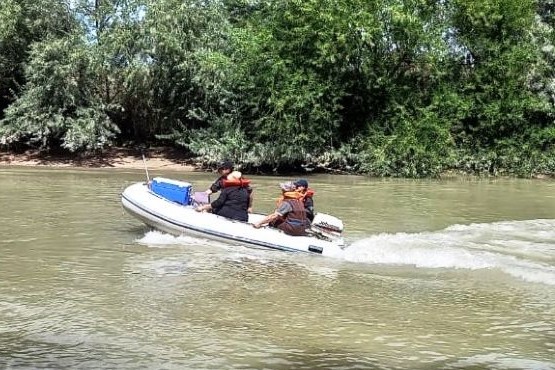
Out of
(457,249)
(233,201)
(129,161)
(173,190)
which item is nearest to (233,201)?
(233,201)

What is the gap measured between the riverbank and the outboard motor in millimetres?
15530

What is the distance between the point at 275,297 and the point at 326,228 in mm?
2944

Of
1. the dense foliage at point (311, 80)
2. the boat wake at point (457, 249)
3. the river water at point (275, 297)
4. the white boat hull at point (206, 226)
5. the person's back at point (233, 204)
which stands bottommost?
the river water at point (275, 297)

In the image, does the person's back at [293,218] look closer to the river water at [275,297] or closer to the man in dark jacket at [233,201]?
the river water at [275,297]

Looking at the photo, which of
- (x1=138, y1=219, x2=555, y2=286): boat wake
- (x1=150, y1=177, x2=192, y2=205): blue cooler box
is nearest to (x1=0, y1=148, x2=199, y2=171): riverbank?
(x1=150, y1=177, x2=192, y2=205): blue cooler box

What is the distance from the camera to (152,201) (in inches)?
424

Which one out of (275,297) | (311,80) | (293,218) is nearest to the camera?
(275,297)

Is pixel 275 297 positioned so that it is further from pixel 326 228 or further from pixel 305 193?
pixel 305 193

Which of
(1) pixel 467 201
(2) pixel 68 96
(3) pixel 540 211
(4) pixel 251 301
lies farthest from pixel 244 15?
(4) pixel 251 301

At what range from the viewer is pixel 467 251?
952 cm

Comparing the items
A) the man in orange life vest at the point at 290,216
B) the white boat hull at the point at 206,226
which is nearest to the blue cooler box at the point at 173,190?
the white boat hull at the point at 206,226

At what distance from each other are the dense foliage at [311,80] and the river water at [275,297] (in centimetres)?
1134

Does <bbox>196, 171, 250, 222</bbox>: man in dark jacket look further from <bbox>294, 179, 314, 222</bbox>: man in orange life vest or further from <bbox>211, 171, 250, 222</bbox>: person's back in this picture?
<bbox>294, 179, 314, 222</bbox>: man in orange life vest

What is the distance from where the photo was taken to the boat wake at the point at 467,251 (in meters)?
8.76
